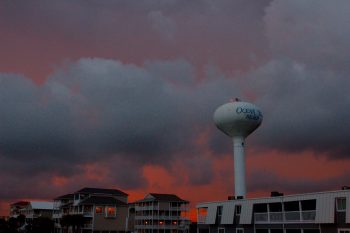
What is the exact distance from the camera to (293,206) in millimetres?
41188

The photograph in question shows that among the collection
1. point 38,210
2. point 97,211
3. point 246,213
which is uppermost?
point 38,210

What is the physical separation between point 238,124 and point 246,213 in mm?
15764

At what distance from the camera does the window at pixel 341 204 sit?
1388 inches

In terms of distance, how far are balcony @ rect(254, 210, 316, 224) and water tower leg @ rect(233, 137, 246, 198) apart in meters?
13.6

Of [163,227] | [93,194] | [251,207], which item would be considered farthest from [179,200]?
[251,207]

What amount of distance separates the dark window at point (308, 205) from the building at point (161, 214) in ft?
194

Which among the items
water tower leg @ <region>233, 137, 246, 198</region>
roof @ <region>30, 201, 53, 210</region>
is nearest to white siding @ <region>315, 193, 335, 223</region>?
water tower leg @ <region>233, 137, 246, 198</region>

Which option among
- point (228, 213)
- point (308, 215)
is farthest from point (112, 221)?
point (308, 215)

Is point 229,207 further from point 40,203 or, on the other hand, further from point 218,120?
point 40,203

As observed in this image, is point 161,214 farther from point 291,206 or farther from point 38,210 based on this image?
Result: point 291,206

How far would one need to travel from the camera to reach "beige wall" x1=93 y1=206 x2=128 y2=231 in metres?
95.6

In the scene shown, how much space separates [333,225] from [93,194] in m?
77.6

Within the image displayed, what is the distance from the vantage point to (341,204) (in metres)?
35.6

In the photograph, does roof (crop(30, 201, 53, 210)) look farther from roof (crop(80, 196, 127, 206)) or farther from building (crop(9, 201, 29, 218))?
roof (crop(80, 196, 127, 206))
